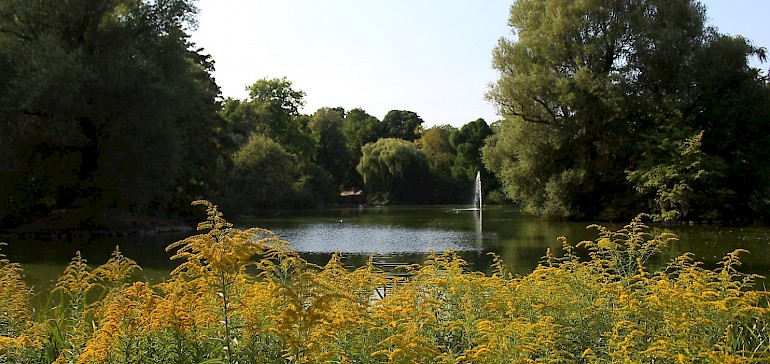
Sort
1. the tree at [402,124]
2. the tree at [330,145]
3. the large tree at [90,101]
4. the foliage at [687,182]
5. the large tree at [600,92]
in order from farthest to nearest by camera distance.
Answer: the tree at [402,124] → the tree at [330,145] → the large tree at [600,92] → the foliage at [687,182] → the large tree at [90,101]

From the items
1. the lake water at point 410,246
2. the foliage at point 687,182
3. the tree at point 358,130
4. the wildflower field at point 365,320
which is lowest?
the lake water at point 410,246

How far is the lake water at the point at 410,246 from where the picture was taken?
16875 millimetres

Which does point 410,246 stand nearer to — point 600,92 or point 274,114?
point 600,92

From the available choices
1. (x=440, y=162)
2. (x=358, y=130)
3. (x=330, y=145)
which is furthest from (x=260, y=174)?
(x=358, y=130)

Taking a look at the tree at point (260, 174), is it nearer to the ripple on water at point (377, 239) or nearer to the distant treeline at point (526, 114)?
the distant treeline at point (526, 114)

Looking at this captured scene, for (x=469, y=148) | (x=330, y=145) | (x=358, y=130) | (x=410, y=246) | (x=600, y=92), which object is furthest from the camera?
(x=358, y=130)

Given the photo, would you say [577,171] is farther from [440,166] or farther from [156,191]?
[440,166]

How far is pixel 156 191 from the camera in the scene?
97.7ft

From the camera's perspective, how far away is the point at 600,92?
3272 cm

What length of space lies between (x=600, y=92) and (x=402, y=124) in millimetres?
63274

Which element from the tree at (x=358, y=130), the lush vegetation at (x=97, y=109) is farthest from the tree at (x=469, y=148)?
the lush vegetation at (x=97, y=109)

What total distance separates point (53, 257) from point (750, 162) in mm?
30813

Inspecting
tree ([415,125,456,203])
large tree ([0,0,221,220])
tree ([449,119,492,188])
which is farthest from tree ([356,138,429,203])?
large tree ([0,0,221,220])

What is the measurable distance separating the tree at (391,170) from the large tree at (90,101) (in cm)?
3659
